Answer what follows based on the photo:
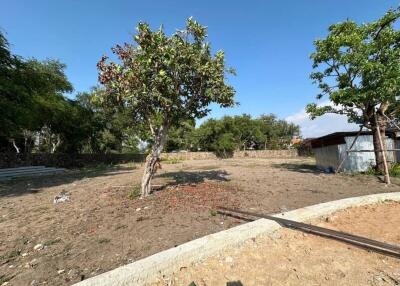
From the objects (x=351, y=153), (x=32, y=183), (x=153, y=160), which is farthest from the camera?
(x=351, y=153)

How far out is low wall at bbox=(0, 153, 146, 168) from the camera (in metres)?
24.7

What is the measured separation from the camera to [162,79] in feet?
25.4

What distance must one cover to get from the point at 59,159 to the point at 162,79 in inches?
975

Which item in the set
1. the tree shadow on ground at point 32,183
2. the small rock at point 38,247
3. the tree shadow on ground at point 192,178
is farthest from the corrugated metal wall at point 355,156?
the small rock at point 38,247

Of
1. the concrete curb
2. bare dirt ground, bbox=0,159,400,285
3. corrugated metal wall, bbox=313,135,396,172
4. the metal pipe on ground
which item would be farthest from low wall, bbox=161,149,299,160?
the concrete curb

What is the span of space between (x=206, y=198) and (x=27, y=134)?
29.4 meters

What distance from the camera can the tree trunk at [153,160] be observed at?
882 cm

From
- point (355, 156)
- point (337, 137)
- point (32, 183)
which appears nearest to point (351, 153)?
point (355, 156)

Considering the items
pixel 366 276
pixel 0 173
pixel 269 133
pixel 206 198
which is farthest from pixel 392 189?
pixel 269 133

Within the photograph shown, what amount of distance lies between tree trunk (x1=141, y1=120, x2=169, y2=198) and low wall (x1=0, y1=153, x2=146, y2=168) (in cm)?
2050

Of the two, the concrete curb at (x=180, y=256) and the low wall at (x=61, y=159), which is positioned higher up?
the low wall at (x=61, y=159)

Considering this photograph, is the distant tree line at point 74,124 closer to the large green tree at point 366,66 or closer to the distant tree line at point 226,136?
the distant tree line at point 226,136

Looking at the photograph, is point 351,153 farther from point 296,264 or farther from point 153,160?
point 296,264

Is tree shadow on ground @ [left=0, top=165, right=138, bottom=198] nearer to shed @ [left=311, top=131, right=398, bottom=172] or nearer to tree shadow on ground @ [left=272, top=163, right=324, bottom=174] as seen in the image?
tree shadow on ground @ [left=272, top=163, right=324, bottom=174]
